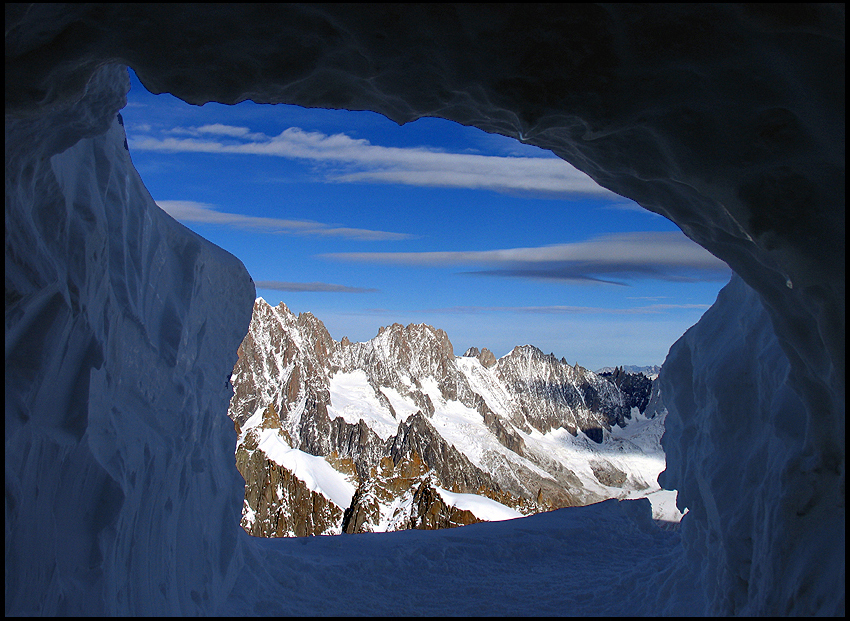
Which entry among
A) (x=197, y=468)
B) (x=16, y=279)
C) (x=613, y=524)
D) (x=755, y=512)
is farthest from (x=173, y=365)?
(x=613, y=524)

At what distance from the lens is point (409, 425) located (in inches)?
3506

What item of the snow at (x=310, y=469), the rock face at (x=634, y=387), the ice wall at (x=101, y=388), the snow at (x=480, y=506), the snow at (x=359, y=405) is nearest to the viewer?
the ice wall at (x=101, y=388)

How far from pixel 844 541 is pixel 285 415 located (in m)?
107

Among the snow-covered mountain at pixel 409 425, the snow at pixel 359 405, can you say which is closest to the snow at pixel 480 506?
→ the snow-covered mountain at pixel 409 425

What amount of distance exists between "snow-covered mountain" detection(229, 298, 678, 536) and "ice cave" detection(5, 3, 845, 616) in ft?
71.7

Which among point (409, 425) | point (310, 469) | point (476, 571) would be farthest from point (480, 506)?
point (409, 425)

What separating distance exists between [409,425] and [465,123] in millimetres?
86927

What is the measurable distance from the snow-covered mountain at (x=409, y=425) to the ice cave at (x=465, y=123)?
21.9 metres

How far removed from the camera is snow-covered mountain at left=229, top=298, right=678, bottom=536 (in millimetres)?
35500

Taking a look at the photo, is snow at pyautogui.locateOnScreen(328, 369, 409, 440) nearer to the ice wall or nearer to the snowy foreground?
the snowy foreground

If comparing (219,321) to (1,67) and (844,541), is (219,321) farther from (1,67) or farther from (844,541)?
(844,541)

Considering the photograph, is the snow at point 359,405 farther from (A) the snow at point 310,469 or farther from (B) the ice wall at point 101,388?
(B) the ice wall at point 101,388

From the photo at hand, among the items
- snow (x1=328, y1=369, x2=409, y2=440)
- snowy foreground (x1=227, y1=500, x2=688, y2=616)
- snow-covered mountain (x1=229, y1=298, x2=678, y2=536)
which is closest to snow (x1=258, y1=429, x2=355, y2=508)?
snow-covered mountain (x1=229, y1=298, x2=678, y2=536)

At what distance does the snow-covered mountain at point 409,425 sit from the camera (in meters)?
35.5
